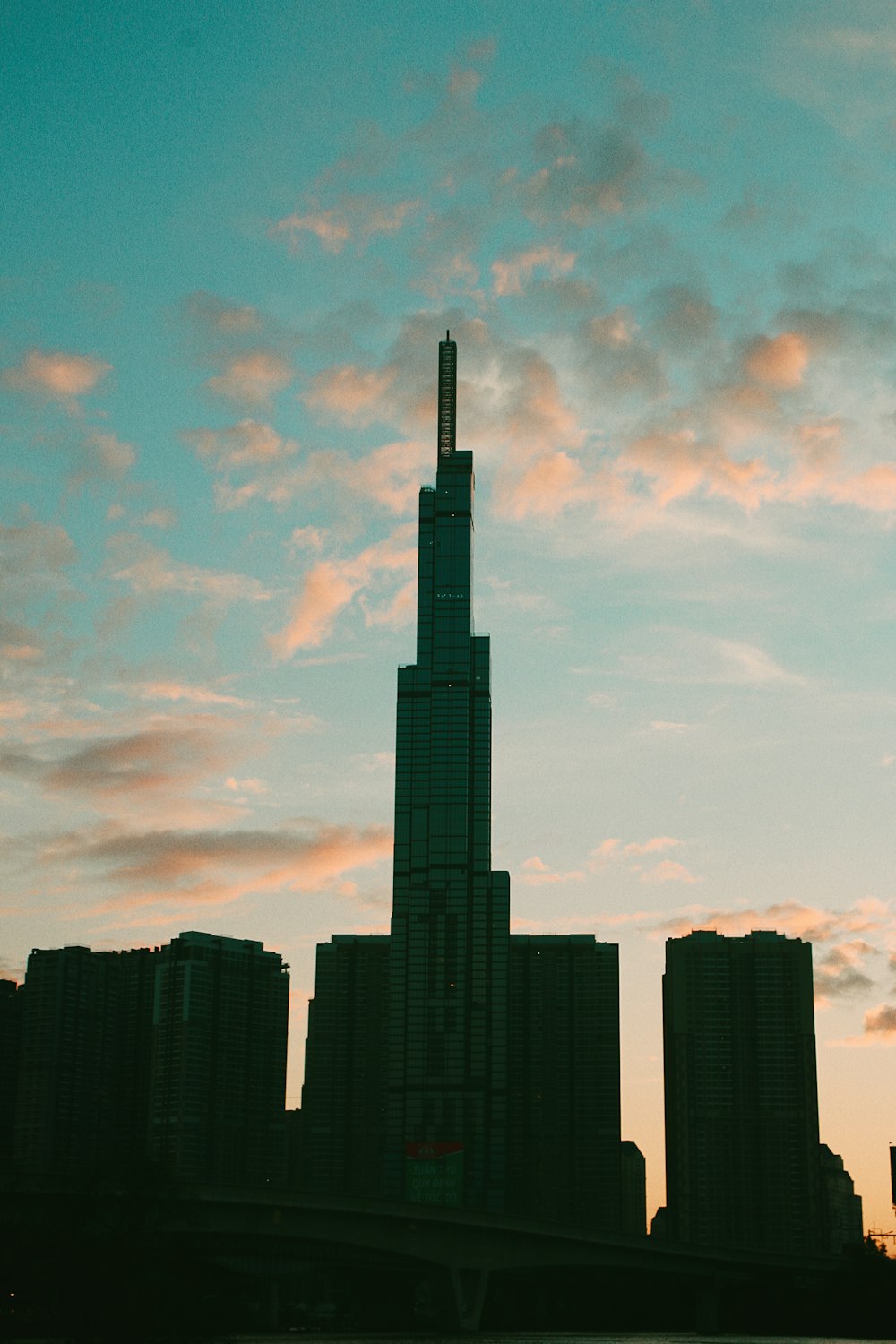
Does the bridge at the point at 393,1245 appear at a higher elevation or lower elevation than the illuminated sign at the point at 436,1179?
lower

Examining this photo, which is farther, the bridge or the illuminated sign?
the illuminated sign

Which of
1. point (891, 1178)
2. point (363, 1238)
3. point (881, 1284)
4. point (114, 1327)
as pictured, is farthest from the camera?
point (881, 1284)

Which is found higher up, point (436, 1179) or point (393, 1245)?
point (436, 1179)

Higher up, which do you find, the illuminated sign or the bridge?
the illuminated sign

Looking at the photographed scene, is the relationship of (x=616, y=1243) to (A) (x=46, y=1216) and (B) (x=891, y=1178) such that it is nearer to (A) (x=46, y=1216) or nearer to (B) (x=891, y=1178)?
(B) (x=891, y=1178)

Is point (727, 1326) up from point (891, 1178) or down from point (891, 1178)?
down

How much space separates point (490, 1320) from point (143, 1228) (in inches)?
4785

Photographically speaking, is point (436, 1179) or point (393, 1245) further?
point (436, 1179)

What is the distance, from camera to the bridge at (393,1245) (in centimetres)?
8181

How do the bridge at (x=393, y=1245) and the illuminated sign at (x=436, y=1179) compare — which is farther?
the illuminated sign at (x=436, y=1179)

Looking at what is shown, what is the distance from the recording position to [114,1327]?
7612 centimetres

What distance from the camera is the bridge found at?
268 feet

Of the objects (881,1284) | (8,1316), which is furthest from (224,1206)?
(881,1284)

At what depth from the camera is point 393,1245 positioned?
142625 mm
